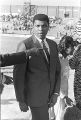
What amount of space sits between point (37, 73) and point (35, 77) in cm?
4

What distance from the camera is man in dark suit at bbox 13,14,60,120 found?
2.39 metres

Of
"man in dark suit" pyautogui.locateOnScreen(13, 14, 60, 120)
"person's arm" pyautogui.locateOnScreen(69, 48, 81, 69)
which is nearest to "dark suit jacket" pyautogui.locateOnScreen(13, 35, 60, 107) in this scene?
"man in dark suit" pyautogui.locateOnScreen(13, 14, 60, 120)

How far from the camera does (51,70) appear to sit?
2504mm

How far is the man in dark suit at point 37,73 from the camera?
7.84ft

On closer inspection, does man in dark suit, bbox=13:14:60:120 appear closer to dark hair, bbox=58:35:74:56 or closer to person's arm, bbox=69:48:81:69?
person's arm, bbox=69:48:81:69

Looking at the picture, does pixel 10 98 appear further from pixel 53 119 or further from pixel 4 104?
pixel 53 119

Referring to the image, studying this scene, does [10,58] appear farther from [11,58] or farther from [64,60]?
[64,60]

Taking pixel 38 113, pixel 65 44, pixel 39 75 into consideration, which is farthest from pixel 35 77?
pixel 65 44

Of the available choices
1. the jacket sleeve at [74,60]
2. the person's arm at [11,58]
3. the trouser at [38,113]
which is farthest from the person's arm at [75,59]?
the person's arm at [11,58]

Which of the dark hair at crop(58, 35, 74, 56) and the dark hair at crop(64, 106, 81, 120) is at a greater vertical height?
the dark hair at crop(58, 35, 74, 56)

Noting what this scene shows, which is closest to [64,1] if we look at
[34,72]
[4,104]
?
[4,104]

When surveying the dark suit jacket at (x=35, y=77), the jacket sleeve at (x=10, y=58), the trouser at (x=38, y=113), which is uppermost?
the jacket sleeve at (x=10, y=58)

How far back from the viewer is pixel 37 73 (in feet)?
7.93

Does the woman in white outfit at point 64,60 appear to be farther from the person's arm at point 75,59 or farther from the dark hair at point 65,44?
the person's arm at point 75,59
